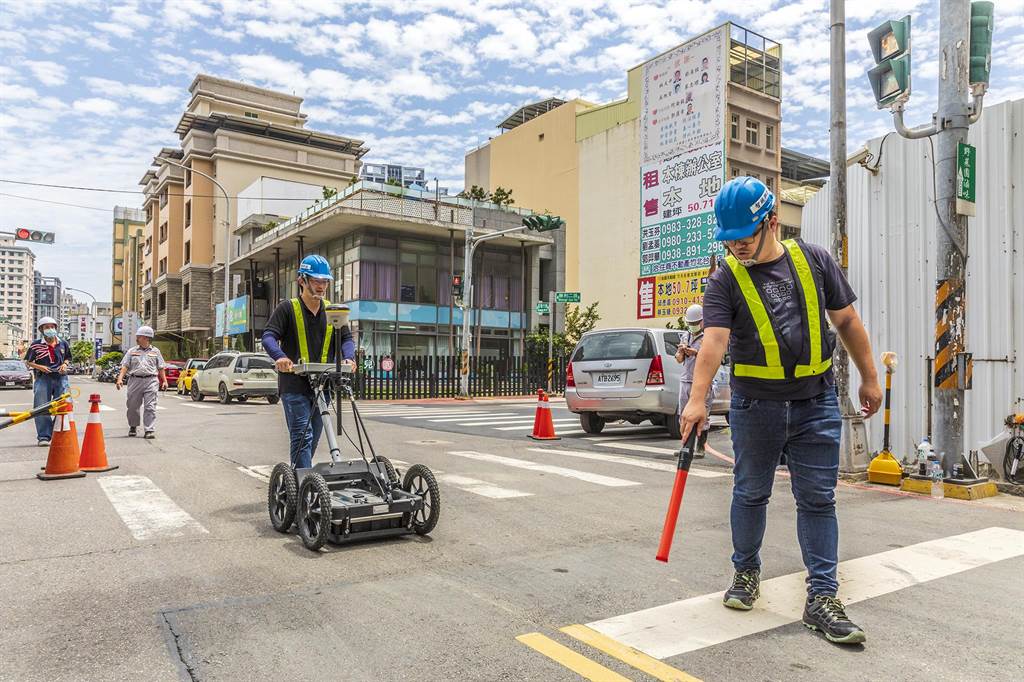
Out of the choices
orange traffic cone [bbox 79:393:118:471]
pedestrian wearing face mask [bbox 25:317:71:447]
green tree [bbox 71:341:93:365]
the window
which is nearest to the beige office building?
the window

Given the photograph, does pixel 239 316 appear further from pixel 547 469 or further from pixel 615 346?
pixel 547 469

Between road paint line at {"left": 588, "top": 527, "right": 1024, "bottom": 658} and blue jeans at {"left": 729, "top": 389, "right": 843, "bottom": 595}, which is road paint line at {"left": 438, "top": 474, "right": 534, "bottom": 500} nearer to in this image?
road paint line at {"left": 588, "top": 527, "right": 1024, "bottom": 658}

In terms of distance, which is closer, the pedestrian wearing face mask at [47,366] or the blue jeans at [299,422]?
the blue jeans at [299,422]

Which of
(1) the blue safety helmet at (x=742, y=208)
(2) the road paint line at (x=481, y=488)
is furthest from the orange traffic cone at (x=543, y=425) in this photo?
(1) the blue safety helmet at (x=742, y=208)

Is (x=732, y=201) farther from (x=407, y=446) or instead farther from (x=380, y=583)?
(x=407, y=446)

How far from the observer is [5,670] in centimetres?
301

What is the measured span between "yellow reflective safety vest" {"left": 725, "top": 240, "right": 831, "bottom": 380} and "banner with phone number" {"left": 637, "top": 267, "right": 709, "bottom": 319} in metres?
30.2

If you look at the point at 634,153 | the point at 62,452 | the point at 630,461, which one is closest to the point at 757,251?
the point at 630,461

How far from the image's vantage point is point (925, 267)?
846 cm

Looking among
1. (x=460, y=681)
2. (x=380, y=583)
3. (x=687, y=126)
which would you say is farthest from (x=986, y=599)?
(x=687, y=126)

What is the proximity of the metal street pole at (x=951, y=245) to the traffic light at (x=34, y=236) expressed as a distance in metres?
34.3

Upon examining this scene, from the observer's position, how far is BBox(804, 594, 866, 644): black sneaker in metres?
3.25

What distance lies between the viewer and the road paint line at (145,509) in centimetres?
558

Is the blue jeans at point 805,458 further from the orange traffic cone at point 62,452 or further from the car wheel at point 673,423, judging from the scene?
the car wheel at point 673,423
